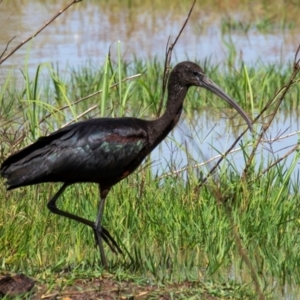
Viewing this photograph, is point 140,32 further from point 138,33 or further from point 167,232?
point 167,232

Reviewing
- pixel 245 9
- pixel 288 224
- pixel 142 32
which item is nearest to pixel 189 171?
pixel 288 224

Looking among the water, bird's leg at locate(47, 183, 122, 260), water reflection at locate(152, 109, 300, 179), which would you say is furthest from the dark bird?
the water

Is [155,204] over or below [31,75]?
below

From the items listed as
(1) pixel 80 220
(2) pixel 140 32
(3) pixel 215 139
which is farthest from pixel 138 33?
(1) pixel 80 220

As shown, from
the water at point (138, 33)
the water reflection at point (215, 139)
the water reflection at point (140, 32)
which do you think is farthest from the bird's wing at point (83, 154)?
the water reflection at point (140, 32)

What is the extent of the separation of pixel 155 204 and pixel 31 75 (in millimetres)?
4774

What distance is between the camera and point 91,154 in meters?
5.55

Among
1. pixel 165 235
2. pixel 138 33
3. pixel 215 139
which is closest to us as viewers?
pixel 165 235

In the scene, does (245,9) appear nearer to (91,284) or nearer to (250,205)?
(250,205)

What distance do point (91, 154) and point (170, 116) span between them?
550mm

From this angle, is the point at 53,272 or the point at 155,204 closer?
the point at 53,272

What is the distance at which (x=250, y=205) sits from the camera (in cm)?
642

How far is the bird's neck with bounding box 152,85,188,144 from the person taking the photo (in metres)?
5.75

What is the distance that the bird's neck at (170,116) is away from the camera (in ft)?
18.9
